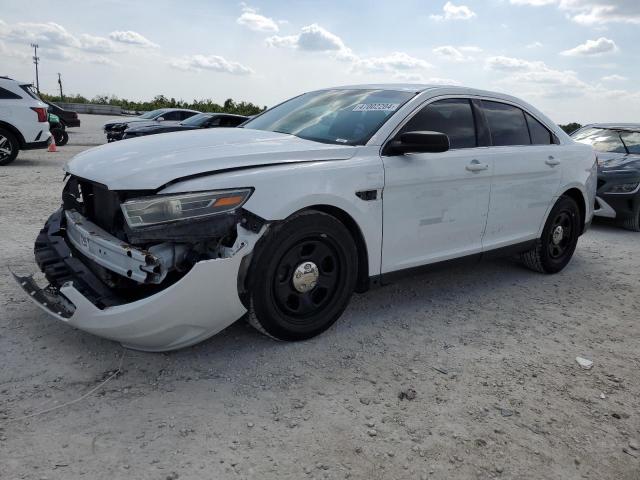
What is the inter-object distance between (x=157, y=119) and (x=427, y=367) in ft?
57.9

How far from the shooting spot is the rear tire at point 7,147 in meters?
10.7

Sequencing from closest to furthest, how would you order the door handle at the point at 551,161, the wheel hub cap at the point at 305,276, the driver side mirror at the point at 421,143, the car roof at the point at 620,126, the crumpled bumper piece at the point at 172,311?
the crumpled bumper piece at the point at 172,311 < the wheel hub cap at the point at 305,276 < the driver side mirror at the point at 421,143 < the door handle at the point at 551,161 < the car roof at the point at 620,126

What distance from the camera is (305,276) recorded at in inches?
126

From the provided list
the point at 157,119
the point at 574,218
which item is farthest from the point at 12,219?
the point at 157,119

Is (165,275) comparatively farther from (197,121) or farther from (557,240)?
(197,121)

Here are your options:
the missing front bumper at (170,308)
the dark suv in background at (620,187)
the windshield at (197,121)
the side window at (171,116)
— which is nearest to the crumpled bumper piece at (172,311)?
the missing front bumper at (170,308)

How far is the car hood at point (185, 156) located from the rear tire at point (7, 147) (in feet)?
28.3

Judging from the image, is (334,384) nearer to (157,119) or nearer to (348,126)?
(348,126)

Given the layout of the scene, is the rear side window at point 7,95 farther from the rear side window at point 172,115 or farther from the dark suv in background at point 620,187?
the dark suv in background at point 620,187

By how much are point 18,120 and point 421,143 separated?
9.93m

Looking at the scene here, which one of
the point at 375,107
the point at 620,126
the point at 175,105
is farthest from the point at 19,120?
the point at 175,105

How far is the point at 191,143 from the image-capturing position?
131 inches

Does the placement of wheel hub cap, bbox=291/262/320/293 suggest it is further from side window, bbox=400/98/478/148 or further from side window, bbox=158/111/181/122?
side window, bbox=158/111/181/122

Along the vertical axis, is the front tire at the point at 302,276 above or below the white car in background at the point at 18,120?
below
